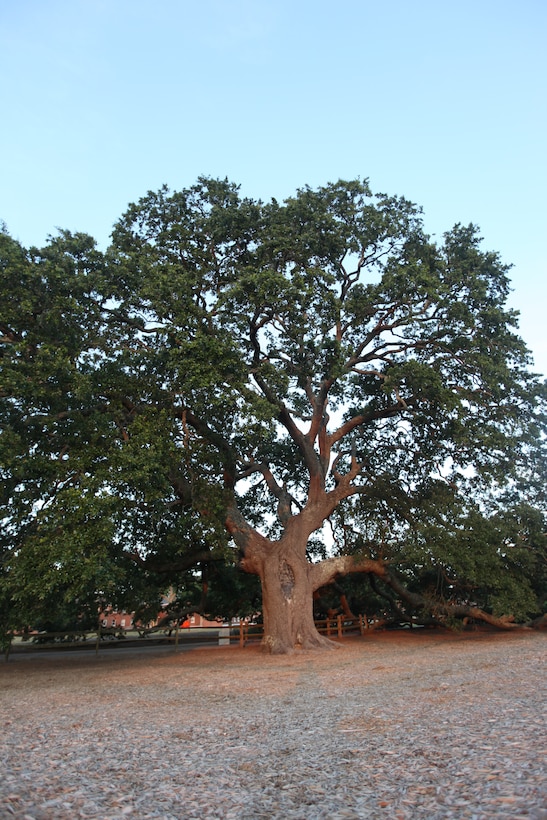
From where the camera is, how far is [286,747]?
556 centimetres

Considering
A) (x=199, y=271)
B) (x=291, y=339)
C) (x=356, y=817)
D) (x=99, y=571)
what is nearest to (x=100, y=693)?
(x=99, y=571)

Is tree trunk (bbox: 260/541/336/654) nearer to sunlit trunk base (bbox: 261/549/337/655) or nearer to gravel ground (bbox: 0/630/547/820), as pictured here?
sunlit trunk base (bbox: 261/549/337/655)

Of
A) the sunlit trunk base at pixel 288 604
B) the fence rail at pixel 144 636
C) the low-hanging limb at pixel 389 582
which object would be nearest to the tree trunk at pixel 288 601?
the sunlit trunk base at pixel 288 604

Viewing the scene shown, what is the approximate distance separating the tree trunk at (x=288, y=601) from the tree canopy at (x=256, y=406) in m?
0.07

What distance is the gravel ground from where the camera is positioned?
381 centimetres

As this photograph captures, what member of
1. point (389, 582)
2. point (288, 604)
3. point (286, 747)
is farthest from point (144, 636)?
point (286, 747)

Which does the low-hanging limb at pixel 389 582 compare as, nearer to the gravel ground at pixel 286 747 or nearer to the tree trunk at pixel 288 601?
the tree trunk at pixel 288 601

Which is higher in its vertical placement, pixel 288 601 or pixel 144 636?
pixel 288 601

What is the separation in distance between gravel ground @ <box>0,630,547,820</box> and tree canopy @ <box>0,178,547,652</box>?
13.9 ft

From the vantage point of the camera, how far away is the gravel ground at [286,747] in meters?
3.81

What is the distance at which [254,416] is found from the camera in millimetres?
14344

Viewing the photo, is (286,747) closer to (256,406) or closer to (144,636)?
(256,406)

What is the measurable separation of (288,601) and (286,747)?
12758 mm

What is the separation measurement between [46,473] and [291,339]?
8.07 metres
